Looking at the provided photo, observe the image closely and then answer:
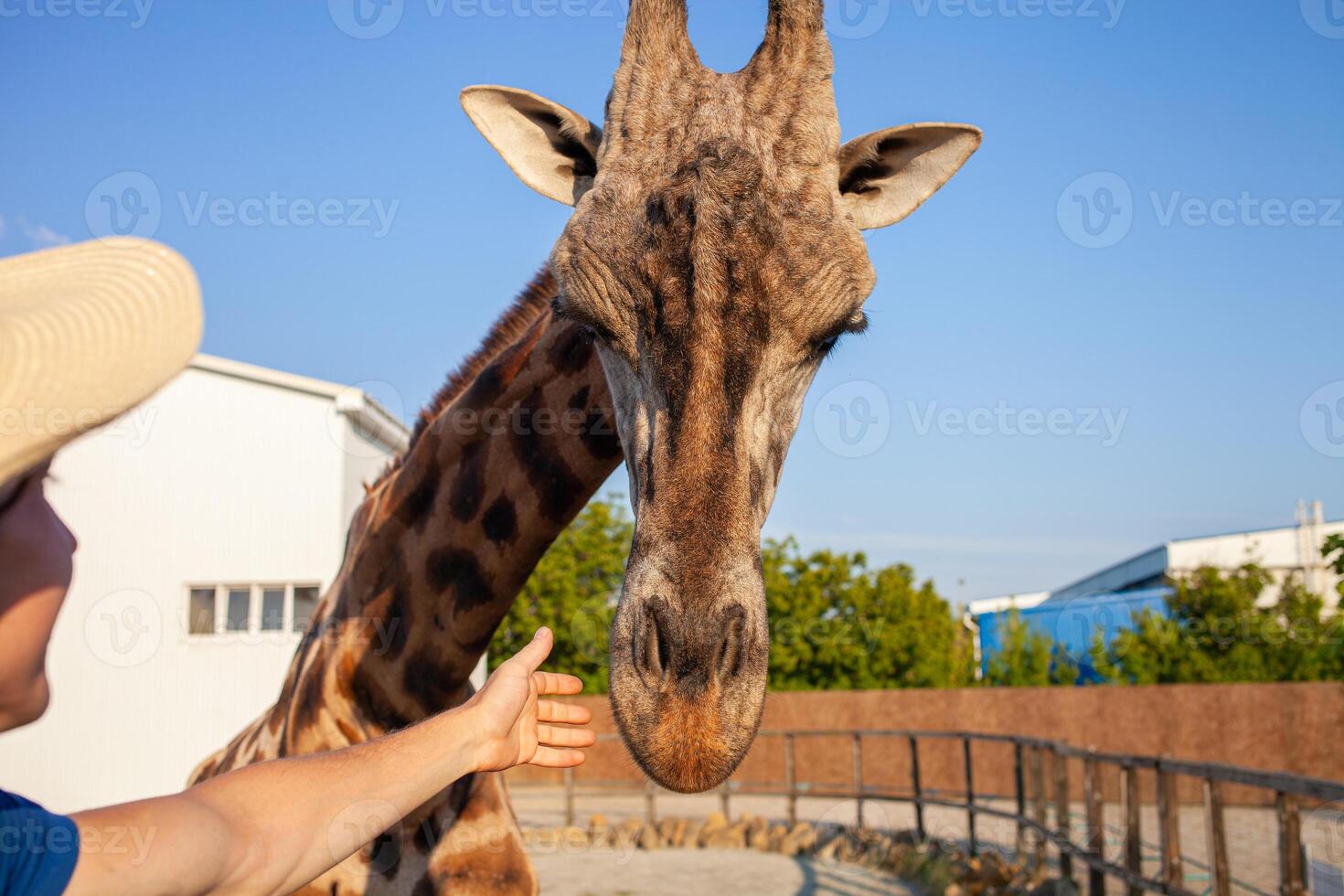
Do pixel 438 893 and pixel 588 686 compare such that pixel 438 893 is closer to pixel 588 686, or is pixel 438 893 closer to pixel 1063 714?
pixel 1063 714

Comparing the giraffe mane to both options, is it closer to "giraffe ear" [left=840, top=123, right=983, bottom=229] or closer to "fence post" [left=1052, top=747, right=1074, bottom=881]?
"giraffe ear" [left=840, top=123, right=983, bottom=229]

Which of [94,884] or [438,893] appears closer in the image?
[94,884]

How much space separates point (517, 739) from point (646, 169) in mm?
1197

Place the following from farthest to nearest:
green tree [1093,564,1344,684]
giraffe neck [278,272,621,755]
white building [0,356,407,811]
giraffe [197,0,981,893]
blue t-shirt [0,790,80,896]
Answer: green tree [1093,564,1344,684] < white building [0,356,407,811] < giraffe neck [278,272,621,755] < giraffe [197,0,981,893] < blue t-shirt [0,790,80,896]

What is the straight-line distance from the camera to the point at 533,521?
2.84m

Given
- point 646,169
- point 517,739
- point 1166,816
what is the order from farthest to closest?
point 1166,816 < point 646,169 < point 517,739

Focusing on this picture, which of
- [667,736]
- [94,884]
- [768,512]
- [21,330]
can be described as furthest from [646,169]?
[94,884]

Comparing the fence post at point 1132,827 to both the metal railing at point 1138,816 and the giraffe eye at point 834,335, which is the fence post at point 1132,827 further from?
the giraffe eye at point 834,335

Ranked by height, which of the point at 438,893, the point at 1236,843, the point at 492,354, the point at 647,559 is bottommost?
the point at 1236,843

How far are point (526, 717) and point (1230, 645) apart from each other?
2189 cm

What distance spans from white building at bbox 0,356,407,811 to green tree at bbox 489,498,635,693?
7.66 metres

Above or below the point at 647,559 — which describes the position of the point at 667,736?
below

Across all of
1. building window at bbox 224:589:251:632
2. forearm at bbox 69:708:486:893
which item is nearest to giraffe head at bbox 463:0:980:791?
forearm at bbox 69:708:486:893

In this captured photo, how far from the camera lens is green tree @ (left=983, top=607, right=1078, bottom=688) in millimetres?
21547
